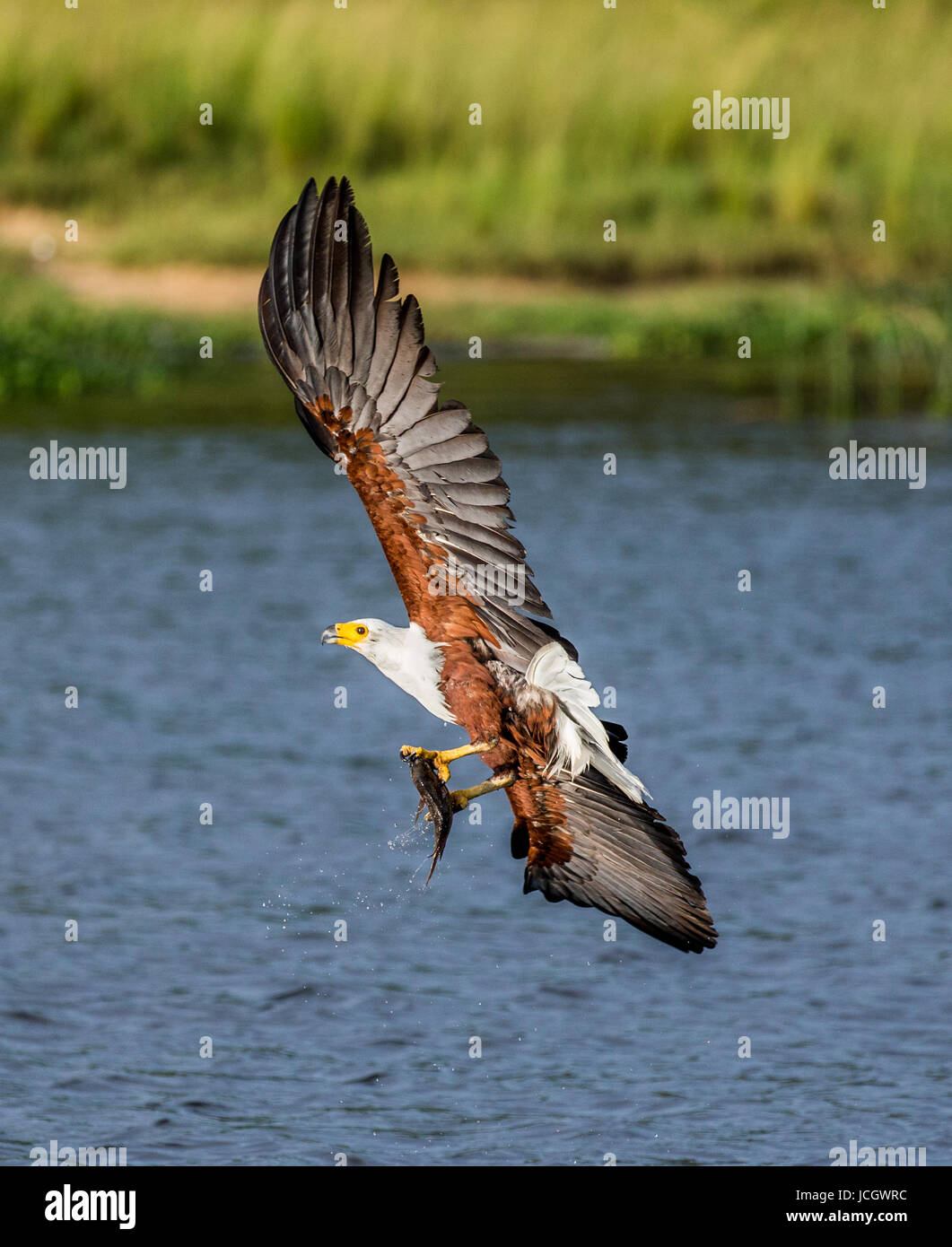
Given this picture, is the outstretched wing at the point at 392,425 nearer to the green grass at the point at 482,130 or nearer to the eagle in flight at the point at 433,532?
the eagle in flight at the point at 433,532

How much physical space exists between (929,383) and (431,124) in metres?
9.87

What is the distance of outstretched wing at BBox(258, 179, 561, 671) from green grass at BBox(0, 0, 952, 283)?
24.8 meters

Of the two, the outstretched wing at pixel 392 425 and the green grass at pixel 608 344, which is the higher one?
the green grass at pixel 608 344

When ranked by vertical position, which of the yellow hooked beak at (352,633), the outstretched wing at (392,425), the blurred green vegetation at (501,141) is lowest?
the yellow hooked beak at (352,633)

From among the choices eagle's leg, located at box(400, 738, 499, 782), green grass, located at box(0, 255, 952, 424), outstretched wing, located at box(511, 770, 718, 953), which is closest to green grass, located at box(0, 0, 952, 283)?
green grass, located at box(0, 255, 952, 424)

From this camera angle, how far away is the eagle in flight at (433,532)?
19.9 feet

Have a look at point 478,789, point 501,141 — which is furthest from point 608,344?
point 478,789

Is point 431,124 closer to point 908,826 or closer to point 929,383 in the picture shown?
point 929,383

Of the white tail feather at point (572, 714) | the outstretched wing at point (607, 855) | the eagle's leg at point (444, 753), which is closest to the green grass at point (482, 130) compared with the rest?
the outstretched wing at point (607, 855)

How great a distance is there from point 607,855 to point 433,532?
1.00 metres

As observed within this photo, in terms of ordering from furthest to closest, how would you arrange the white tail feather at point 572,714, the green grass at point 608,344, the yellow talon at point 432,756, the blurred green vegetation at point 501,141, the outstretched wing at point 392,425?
the blurred green vegetation at point 501,141
the green grass at point 608,344
the outstretched wing at point 392,425
the white tail feather at point 572,714
the yellow talon at point 432,756

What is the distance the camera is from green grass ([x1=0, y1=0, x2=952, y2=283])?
103 feet

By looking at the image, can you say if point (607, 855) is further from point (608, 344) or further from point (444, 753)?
point (608, 344)

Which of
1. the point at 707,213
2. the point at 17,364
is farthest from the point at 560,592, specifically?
the point at 707,213
